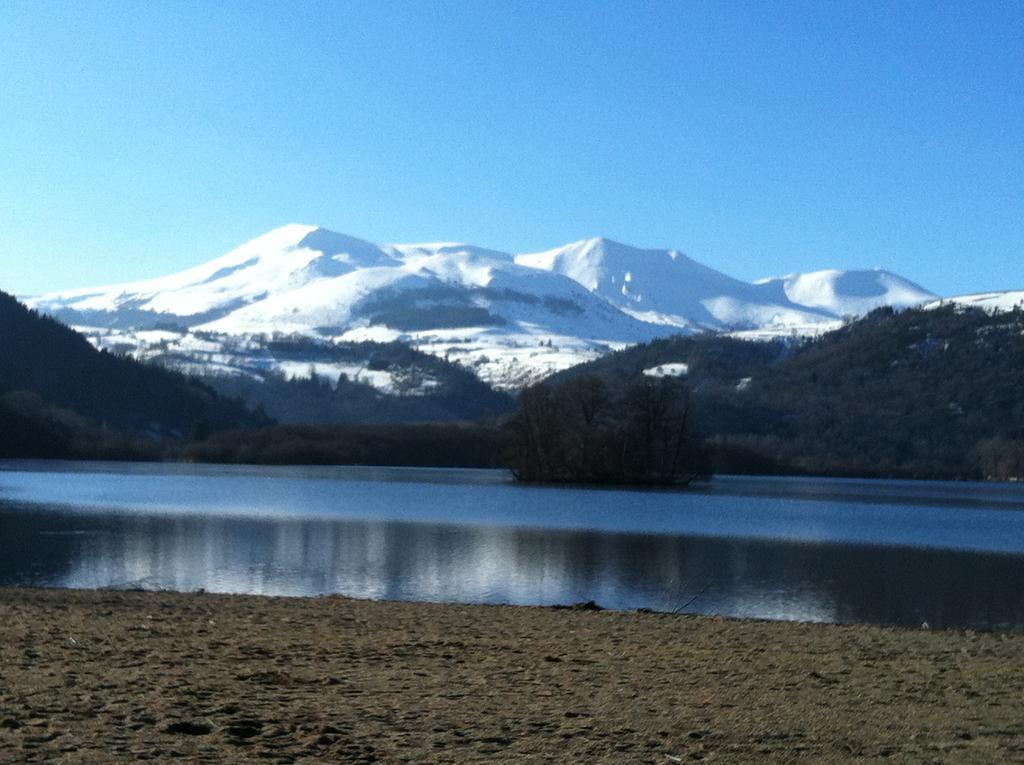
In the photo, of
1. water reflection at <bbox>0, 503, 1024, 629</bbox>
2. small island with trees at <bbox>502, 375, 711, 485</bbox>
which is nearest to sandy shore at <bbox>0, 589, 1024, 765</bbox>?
water reflection at <bbox>0, 503, 1024, 629</bbox>

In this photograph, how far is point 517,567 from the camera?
141 ft

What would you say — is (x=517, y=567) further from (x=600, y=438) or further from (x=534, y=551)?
(x=600, y=438)

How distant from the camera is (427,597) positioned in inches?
1350

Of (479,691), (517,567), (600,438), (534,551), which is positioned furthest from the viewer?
(600,438)

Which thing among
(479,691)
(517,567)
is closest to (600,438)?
(517,567)

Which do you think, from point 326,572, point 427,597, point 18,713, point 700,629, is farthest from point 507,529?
point 18,713

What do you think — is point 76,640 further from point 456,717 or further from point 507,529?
point 507,529

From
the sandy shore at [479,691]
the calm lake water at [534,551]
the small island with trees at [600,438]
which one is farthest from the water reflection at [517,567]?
the small island with trees at [600,438]

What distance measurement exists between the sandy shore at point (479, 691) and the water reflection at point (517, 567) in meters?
10.0

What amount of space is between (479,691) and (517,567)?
2718 cm

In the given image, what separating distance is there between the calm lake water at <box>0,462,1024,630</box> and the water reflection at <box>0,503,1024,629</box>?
0.37 feet

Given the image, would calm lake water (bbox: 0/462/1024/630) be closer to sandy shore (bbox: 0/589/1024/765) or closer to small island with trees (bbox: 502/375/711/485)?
sandy shore (bbox: 0/589/1024/765)

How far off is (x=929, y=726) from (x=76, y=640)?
39.9 ft

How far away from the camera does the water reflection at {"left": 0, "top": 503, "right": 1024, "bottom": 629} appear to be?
115 ft
